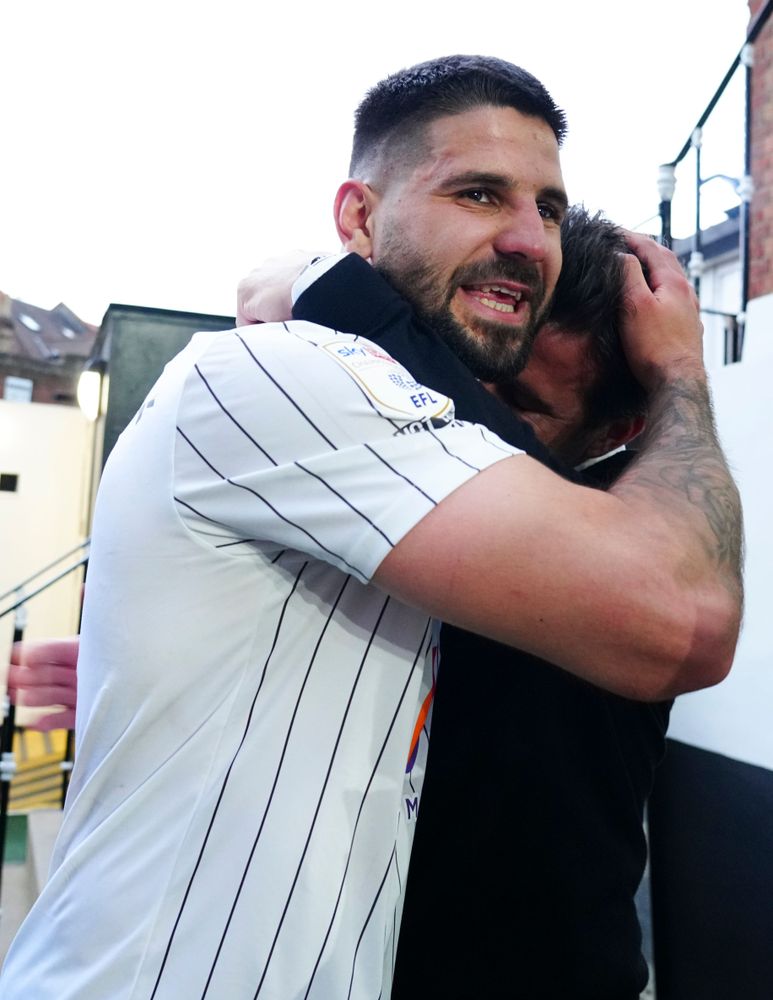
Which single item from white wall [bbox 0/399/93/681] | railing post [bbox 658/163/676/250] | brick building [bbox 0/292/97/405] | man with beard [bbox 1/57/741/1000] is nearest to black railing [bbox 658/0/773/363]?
railing post [bbox 658/163/676/250]

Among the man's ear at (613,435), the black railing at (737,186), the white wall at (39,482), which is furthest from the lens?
the white wall at (39,482)

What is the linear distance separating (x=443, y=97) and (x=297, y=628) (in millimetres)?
945

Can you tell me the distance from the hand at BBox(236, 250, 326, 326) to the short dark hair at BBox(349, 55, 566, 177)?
0.26m

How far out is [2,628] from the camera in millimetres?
12672

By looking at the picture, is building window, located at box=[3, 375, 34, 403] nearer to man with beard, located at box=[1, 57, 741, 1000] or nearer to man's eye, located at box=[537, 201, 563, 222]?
man's eye, located at box=[537, 201, 563, 222]

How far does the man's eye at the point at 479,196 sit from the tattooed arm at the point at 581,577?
667 millimetres

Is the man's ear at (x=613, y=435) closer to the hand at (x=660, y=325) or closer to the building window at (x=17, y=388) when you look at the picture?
the hand at (x=660, y=325)

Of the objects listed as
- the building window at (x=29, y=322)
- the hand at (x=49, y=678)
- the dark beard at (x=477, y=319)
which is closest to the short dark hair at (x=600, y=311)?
the dark beard at (x=477, y=319)

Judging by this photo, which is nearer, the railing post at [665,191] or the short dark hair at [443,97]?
the short dark hair at [443,97]

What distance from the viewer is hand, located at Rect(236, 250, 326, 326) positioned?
1.31 m

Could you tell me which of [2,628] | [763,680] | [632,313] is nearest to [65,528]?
[2,628]

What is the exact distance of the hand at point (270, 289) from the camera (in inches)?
51.4

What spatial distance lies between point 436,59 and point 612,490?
0.91 metres

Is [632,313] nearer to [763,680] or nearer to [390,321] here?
[390,321]
